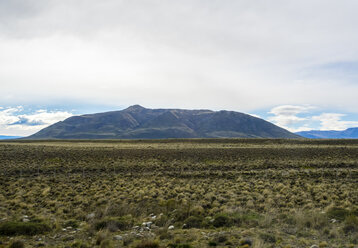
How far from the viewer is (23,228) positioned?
29.9 feet

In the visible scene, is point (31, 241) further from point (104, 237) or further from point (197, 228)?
point (197, 228)

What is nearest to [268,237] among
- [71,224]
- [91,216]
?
[91,216]

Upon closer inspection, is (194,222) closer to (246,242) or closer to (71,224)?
(246,242)

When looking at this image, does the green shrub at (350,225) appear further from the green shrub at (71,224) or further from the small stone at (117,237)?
the green shrub at (71,224)

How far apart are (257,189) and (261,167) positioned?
14273mm

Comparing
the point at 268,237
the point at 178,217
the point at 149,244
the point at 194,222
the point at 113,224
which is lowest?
the point at 178,217

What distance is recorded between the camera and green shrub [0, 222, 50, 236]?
29.1 feet

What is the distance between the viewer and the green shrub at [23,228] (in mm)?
8859

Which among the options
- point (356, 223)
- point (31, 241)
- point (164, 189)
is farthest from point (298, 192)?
point (31, 241)

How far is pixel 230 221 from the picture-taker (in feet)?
33.1

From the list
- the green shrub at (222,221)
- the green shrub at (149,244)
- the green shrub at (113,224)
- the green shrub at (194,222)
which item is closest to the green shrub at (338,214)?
the green shrub at (222,221)

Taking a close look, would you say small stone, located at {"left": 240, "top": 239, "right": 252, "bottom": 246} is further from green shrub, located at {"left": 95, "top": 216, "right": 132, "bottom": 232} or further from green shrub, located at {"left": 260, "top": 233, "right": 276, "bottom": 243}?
green shrub, located at {"left": 95, "top": 216, "right": 132, "bottom": 232}

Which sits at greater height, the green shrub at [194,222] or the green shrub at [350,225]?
the green shrub at [350,225]

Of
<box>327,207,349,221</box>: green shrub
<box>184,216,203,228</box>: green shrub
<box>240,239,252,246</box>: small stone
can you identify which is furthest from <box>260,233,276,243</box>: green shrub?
<box>327,207,349,221</box>: green shrub
